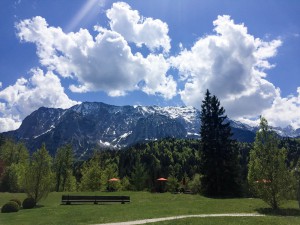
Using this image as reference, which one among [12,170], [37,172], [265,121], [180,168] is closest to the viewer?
[265,121]

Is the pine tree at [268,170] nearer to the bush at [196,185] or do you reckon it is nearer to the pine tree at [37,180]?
the bush at [196,185]

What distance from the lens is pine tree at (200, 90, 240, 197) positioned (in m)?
50.8

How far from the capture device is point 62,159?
291 ft

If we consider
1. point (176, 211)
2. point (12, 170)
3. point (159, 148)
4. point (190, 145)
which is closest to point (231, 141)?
point (176, 211)

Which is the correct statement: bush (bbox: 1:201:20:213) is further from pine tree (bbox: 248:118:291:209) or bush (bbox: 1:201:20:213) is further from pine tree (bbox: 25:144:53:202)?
pine tree (bbox: 248:118:291:209)

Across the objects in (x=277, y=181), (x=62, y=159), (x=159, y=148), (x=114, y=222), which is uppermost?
(x=159, y=148)

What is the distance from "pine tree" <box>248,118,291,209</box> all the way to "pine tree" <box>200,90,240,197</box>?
16.3 metres

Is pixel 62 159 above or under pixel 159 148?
under

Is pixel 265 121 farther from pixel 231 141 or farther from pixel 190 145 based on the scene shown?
pixel 190 145

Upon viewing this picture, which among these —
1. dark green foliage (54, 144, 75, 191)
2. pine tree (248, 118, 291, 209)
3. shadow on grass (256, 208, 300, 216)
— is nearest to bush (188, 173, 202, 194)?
pine tree (248, 118, 291, 209)

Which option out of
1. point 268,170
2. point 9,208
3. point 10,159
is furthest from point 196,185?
point 10,159

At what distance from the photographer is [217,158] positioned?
51375mm

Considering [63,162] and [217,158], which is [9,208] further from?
[63,162]

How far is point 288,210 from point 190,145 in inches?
6227
